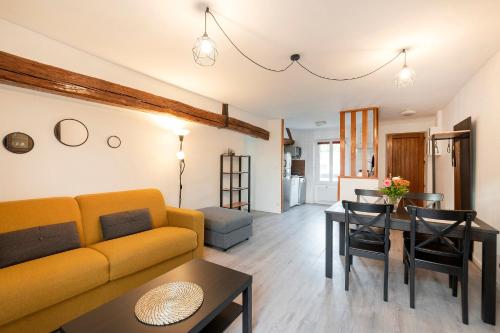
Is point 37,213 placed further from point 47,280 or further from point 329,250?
point 329,250

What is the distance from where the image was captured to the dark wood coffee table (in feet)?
3.87

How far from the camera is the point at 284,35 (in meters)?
2.13

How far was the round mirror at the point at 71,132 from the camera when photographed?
2.46 m

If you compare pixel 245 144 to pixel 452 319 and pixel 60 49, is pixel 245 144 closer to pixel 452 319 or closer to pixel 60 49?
pixel 60 49

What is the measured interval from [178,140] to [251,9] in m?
2.59

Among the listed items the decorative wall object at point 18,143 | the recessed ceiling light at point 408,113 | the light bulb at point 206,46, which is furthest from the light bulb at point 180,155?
the recessed ceiling light at point 408,113

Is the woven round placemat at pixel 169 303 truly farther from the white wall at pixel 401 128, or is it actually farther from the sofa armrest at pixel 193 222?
the white wall at pixel 401 128

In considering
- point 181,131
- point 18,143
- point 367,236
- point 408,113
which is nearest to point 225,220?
point 181,131

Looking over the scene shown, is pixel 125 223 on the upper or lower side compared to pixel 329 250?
upper

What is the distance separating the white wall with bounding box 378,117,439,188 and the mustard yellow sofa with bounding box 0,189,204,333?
17.8 ft

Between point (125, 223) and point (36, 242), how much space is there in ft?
2.45

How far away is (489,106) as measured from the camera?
2.62 metres

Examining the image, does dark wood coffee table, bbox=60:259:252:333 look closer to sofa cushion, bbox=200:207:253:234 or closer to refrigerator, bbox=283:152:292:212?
sofa cushion, bbox=200:207:253:234

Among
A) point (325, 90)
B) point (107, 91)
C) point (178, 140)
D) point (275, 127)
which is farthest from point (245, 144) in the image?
point (107, 91)
